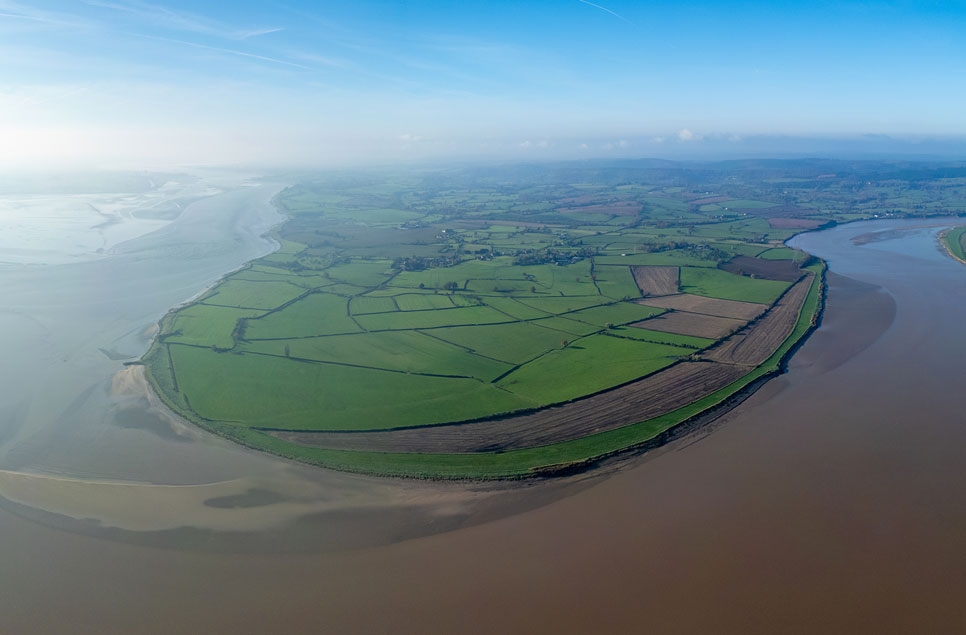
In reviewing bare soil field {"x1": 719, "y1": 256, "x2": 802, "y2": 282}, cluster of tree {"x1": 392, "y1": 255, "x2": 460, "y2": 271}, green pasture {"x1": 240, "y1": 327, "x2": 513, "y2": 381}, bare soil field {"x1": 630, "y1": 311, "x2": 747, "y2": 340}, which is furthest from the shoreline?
cluster of tree {"x1": 392, "y1": 255, "x2": 460, "y2": 271}

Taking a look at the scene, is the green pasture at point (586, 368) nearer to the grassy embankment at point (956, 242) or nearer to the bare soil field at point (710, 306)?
the bare soil field at point (710, 306)

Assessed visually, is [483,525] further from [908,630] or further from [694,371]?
[694,371]

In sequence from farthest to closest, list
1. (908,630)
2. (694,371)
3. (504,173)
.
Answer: (504,173), (694,371), (908,630)

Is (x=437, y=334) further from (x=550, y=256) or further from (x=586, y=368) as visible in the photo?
(x=550, y=256)

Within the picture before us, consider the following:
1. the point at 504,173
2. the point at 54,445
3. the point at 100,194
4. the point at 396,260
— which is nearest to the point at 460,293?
the point at 396,260

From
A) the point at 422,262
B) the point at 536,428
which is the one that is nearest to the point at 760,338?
the point at 536,428

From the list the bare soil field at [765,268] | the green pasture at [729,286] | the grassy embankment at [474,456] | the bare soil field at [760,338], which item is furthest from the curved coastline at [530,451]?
the bare soil field at [765,268]
